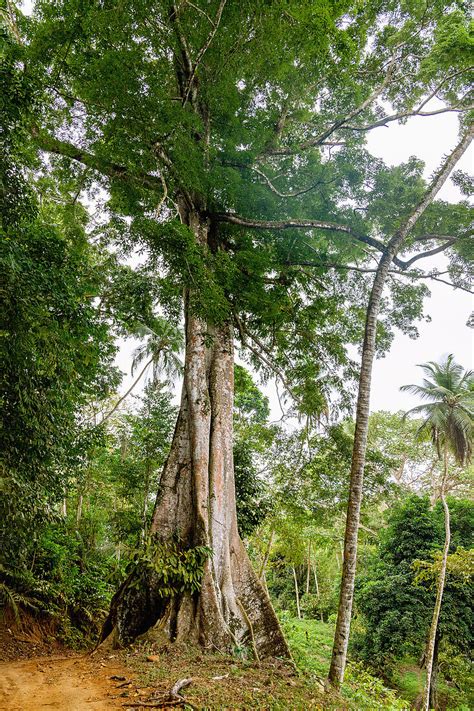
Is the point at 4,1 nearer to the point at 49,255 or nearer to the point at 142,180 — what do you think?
the point at 142,180

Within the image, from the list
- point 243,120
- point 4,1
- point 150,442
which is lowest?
point 150,442

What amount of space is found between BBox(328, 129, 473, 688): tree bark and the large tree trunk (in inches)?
32.2

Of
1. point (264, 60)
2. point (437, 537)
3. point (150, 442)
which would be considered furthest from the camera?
point (437, 537)

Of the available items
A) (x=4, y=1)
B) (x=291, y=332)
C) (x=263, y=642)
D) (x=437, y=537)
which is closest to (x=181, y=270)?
(x=291, y=332)

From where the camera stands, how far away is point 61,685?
3.96 m

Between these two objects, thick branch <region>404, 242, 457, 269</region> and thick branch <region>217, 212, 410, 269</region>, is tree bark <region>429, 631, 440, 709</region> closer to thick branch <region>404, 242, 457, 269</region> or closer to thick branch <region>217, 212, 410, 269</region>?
thick branch <region>404, 242, 457, 269</region>

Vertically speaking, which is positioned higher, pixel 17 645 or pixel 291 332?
pixel 291 332

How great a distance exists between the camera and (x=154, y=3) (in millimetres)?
6234

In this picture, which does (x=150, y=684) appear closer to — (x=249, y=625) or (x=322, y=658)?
(x=249, y=625)

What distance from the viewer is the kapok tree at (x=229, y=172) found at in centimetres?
581

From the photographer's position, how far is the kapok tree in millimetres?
5812

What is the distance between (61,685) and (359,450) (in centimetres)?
429

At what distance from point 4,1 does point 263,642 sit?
11.0 metres

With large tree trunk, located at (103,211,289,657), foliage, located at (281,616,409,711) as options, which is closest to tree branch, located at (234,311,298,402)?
large tree trunk, located at (103,211,289,657)
